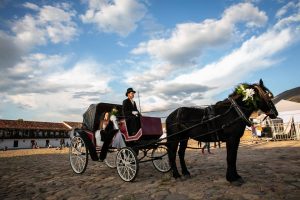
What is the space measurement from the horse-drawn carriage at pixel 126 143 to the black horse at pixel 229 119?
0.83m

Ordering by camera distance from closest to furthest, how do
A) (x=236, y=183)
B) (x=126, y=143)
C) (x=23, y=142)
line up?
(x=236, y=183) < (x=126, y=143) < (x=23, y=142)

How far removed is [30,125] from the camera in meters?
74.1

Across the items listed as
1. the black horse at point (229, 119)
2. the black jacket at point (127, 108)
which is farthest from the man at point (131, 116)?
the black horse at point (229, 119)

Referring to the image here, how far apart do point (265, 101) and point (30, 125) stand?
7804cm

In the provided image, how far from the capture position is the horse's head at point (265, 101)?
6492mm

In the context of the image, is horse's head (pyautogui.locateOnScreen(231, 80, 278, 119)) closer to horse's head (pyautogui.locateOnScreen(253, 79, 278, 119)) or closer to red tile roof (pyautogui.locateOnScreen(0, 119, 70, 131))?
horse's head (pyautogui.locateOnScreen(253, 79, 278, 119))

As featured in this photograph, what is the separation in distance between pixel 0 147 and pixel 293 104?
69.6m

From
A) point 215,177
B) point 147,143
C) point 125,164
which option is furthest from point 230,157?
point 125,164

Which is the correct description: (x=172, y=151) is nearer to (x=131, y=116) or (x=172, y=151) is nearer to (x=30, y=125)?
(x=131, y=116)

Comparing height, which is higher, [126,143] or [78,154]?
[126,143]

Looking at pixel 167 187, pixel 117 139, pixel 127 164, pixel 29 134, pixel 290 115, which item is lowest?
pixel 167 187

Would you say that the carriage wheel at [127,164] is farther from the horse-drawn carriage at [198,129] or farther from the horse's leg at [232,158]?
the horse's leg at [232,158]

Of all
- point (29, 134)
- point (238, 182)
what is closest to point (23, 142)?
point (29, 134)

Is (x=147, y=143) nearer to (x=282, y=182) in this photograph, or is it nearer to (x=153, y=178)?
(x=153, y=178)
